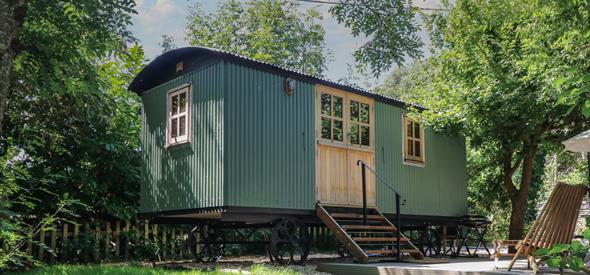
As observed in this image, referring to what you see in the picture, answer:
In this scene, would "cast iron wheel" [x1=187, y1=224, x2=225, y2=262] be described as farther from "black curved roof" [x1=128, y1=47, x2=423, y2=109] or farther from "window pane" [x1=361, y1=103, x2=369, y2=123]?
"window pane" [x1=361, y1=103, x2=369, y2=123]

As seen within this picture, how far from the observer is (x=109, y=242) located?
35.8ft

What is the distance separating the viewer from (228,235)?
1333 cm

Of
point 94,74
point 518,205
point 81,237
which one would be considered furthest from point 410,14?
point 81,237

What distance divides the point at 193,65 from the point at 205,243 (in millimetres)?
2953

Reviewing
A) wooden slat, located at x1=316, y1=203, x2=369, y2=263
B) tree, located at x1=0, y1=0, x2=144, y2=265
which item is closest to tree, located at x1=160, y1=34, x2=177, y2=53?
tree, located at x1=0, y1=0, x2=144, y2=265

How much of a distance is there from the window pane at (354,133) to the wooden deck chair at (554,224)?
139 inches

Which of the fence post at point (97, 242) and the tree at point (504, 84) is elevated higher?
the tree at point (504, 84)

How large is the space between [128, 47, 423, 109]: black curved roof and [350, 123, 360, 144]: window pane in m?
0.54

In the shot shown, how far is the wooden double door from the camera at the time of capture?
9352mm

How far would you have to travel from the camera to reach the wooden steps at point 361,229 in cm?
832

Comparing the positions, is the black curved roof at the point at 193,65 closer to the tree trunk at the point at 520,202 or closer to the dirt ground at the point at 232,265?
the dirt ground at the point at 232,265

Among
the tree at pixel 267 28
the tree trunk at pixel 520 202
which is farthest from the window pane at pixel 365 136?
the tree at pixel 267 28

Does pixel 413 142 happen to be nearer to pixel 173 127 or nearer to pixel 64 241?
pixel 173 127

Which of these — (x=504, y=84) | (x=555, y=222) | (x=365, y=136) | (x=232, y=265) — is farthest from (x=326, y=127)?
(x=555, y=222)
